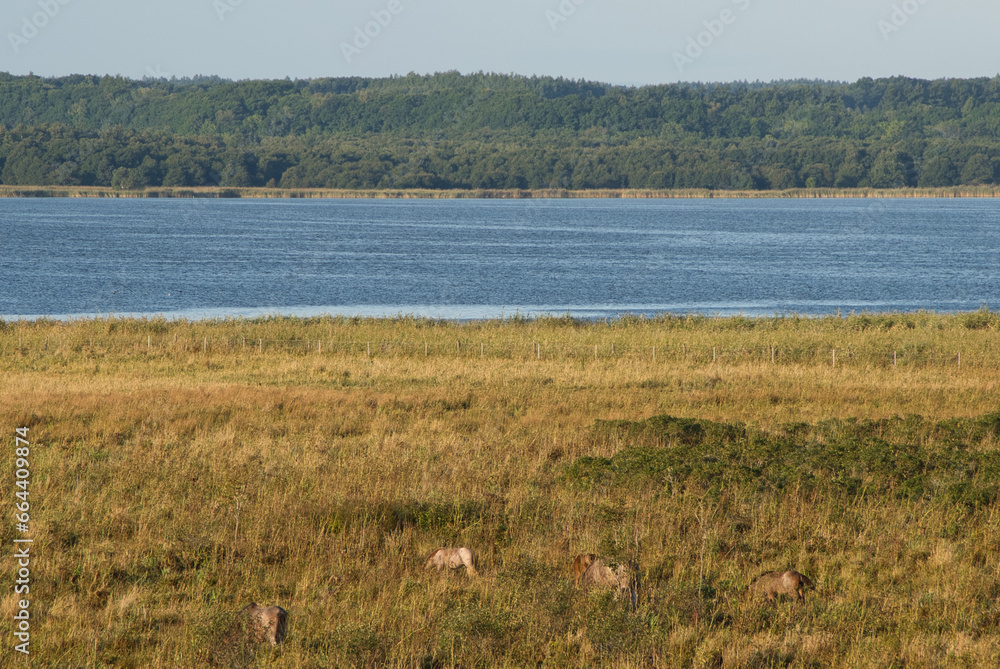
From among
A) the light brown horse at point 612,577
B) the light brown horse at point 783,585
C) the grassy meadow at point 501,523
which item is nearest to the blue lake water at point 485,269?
the grassy meadow at point 501,523

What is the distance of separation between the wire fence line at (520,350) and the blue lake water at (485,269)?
1560cm

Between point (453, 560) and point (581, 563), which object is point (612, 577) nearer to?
point (581, 563)

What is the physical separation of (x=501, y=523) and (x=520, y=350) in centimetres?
2335

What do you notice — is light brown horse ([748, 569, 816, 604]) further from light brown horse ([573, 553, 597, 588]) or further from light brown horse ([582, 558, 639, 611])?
light brown horse ([573, 553, 597, 588])

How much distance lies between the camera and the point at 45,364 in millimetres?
31219

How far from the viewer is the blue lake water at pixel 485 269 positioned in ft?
204

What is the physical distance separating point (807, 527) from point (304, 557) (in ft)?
19.4

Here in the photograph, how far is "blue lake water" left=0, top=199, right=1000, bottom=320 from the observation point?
6216cm

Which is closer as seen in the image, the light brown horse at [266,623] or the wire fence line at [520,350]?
the light brown horse at [266,623]

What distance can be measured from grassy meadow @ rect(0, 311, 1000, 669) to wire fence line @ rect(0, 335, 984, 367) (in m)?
7.76

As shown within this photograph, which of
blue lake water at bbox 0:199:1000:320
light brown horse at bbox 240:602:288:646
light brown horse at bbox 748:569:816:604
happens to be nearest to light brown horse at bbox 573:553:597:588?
light brown horse at bbox 748:569:816:604

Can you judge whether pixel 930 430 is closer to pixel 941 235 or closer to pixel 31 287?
pixel 31 287

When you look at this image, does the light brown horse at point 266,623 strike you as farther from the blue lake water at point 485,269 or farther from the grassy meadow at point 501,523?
the blue lake water at point 485,269

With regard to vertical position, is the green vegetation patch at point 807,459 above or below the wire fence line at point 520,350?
above
